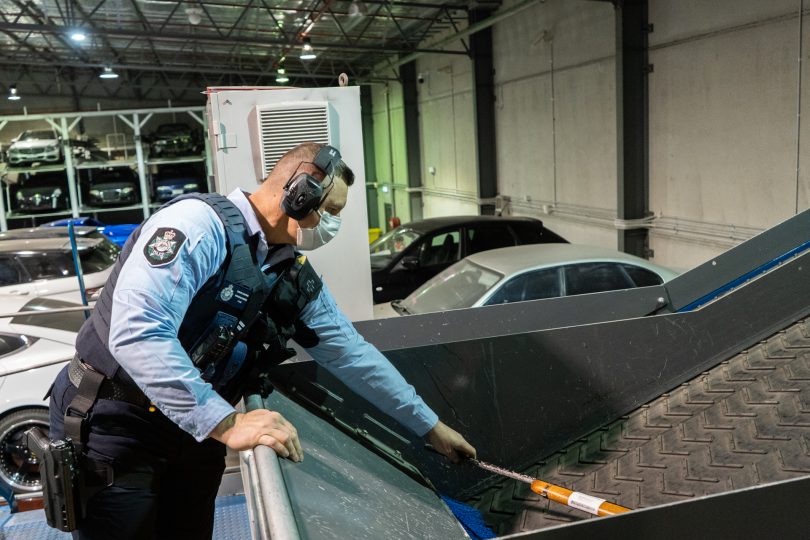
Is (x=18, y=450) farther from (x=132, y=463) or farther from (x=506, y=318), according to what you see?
(x=506, y=318)

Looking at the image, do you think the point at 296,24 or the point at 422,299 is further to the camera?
the point at 296,24

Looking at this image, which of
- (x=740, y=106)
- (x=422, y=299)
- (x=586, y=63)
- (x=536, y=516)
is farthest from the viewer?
(x=586, y=63)

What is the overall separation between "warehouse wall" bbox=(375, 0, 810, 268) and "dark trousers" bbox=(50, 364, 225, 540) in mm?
7365

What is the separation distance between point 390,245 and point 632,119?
4.12 meters

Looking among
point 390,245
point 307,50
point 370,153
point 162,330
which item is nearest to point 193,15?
point 307,50

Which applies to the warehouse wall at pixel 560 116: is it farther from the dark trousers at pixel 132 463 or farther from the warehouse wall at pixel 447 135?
the dark trousers at pixel 132 463

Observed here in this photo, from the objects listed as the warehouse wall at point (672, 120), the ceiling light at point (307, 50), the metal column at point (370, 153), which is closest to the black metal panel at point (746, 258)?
the warehouse wall at point (672, 120)

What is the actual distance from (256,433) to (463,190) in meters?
15.5

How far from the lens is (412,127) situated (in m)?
20.4

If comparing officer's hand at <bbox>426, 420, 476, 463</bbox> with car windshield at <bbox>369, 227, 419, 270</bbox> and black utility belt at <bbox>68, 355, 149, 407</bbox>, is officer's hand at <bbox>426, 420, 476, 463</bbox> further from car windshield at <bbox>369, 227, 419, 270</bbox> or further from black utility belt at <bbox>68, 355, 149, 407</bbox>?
car windshield at <bbox>369, 227, 419, 270</bbox>

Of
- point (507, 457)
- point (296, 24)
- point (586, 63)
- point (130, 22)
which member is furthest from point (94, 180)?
point (507, 457)

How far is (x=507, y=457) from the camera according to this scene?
301 centimetres

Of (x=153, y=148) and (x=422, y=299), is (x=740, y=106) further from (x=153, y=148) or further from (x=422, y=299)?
(x=153, y=148)

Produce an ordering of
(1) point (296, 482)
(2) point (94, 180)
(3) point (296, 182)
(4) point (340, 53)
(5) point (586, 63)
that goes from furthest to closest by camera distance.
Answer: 1. (4) point (340, 53)
2. (2) point (94, 180)
3. (5) point (586, 63)
4. (3) point (296, 182)
5. (1) point (296, 482)
